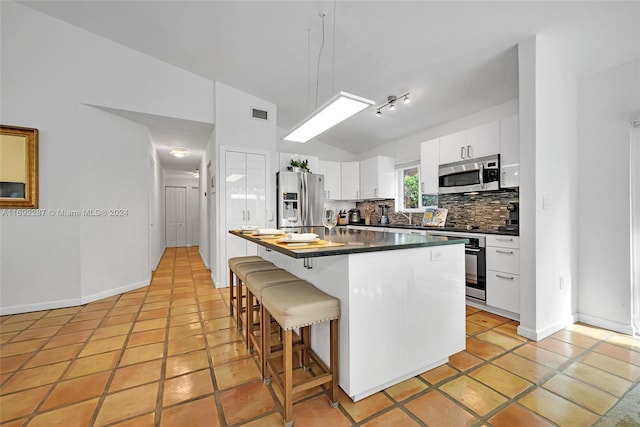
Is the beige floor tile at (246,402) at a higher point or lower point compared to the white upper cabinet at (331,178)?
lower

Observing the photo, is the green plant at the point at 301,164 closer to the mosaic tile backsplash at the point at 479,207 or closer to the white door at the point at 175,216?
the mosaic tile backsplash at the point at 479,207

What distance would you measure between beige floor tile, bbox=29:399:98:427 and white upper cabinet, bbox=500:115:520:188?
392 cm

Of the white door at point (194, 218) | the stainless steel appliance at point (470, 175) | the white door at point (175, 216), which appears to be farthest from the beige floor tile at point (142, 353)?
the white door at point (194, 218)

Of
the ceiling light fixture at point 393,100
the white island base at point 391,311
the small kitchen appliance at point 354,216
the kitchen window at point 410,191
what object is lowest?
the white island base at point 391,311

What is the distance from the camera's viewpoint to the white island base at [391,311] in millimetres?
1507

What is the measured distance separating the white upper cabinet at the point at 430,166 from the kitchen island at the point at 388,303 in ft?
6.77

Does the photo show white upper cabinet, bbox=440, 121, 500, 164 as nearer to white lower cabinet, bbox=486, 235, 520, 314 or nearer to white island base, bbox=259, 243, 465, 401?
white lower cabinet, bbox=486, 235, 520, 314

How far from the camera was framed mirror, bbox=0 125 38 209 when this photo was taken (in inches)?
113

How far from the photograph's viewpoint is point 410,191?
192 inches

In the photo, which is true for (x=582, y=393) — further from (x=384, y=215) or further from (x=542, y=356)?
(x=384, y=215)

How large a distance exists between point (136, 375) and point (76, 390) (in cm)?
31

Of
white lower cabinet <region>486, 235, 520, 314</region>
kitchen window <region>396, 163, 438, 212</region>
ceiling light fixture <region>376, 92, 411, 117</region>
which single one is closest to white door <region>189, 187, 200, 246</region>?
kitchen window <region>396, 163, 438, 212</region>

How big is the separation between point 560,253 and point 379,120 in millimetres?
2982

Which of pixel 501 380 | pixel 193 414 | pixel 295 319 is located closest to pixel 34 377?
pixel 193 414
